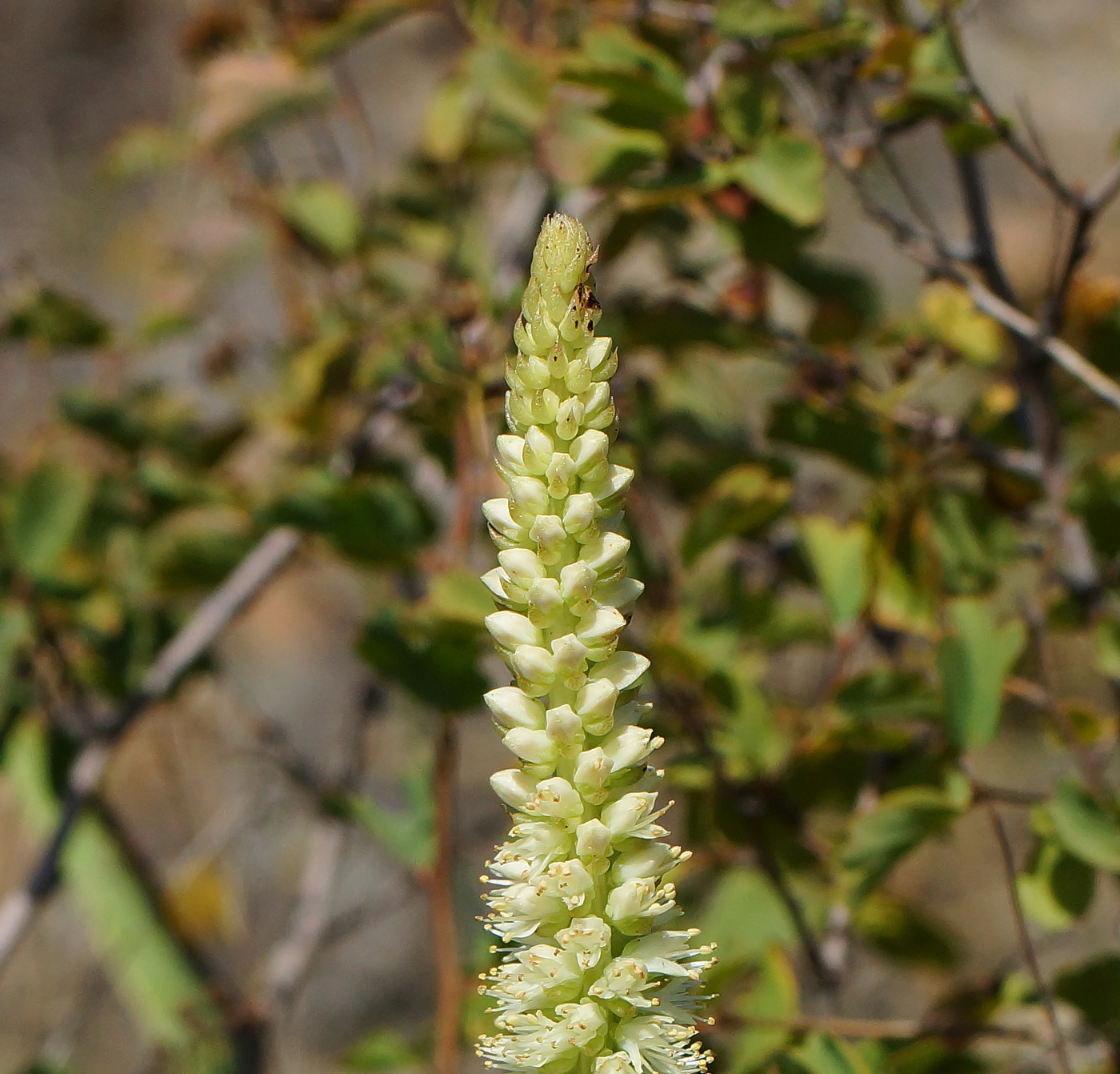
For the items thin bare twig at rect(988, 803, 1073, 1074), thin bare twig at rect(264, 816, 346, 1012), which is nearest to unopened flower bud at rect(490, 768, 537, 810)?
thin bare twig at rect(988, 803, 1073, 1074)

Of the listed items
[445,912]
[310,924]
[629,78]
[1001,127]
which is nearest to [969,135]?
[1001,127]

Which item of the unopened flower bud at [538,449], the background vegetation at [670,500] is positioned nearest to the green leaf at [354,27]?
the background vegetation at [670,500]

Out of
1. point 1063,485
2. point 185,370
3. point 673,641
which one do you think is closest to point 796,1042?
point 673,641

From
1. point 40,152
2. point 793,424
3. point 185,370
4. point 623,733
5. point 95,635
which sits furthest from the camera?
point 40,152

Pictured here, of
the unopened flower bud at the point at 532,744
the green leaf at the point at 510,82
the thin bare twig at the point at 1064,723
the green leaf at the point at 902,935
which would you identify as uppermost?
the green leaf at the point at 510,82

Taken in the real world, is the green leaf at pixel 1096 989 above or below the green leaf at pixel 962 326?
below

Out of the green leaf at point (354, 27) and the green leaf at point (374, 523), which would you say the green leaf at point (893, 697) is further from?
the green leaf at point (354, 27)

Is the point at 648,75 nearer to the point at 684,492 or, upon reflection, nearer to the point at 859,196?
the point at 859,196

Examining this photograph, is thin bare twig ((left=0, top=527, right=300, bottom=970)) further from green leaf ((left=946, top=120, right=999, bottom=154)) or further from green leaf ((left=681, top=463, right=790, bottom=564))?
green leaf ((left=946, top=120, right=999, bottom=154))
